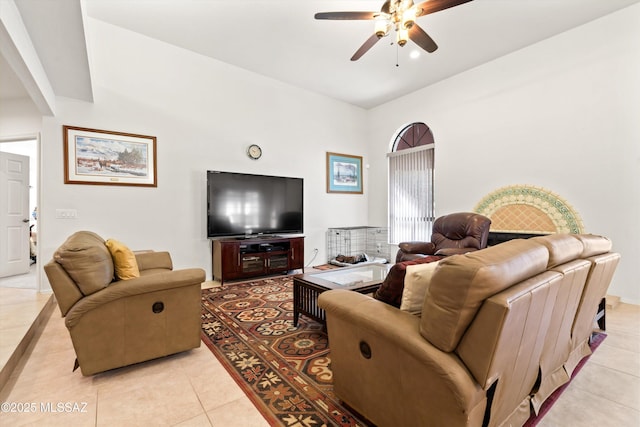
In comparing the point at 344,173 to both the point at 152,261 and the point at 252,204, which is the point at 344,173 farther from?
the point at 152,261

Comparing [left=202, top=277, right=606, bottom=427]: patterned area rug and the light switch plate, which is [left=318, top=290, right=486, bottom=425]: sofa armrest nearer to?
[left=202, top=277, right=606, bottom=427]: patterned area rug

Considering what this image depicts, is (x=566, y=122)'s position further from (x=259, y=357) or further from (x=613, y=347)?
(x=259, y=357)

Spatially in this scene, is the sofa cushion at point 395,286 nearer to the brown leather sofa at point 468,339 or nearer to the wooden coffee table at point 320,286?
the brown leather sofa at point 468,339

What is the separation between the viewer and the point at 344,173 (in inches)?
237

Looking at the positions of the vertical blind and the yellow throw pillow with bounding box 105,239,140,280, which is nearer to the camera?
the yellow throw pillow with bounding box 105,239,140,280

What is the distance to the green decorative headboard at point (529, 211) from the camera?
3.71 metres

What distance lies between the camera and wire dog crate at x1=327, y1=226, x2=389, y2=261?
18.8 feet

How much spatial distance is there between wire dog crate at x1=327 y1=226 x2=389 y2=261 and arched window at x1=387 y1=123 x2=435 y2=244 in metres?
0.24

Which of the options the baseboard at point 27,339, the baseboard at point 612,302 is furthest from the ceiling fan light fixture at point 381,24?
the baseboard at point 612,302

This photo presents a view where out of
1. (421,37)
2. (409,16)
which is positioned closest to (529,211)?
(421,37)

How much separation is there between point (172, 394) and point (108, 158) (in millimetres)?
3162

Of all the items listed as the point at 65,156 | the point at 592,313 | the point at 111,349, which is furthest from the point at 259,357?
the point at 65,156

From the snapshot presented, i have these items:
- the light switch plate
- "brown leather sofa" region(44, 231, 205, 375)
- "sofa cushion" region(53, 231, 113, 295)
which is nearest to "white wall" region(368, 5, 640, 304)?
"brown leather sofa" region(44, 231, 205, 375)

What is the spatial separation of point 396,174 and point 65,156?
5208 millimetres
